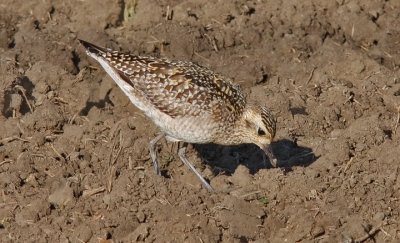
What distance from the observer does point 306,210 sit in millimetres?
10031

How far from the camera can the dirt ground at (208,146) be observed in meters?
9.83

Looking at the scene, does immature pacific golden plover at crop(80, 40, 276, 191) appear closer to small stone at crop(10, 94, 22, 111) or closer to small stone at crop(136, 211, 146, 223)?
small stone at crop(136, 211, 146, 223)

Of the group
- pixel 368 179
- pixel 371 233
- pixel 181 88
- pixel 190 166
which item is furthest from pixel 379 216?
pixel 181 88

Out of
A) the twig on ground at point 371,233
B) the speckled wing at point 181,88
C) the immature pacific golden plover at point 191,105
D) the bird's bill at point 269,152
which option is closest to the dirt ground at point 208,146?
the twig on ground at point 371,233

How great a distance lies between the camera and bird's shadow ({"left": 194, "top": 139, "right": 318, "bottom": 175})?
11648 mm

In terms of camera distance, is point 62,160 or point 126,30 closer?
point 62,160

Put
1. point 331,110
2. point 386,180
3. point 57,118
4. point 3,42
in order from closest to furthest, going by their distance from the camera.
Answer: point 386,180, point 57,118, point 331,110, point 3,42

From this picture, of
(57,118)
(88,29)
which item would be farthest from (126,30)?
(57,118)

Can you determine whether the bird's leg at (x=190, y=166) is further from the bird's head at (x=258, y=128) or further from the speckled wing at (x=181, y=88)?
the bird's head at (x=258, y=128)

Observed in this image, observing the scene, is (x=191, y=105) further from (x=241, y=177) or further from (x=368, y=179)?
(x=368, y=179)

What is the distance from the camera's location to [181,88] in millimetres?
10812

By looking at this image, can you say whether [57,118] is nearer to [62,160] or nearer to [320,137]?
[62,160]

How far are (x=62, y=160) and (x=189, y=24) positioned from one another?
3914 millimetres

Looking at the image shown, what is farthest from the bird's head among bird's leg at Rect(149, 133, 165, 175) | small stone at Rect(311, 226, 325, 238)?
small stone at Rect(311, 226, 325, 238)
